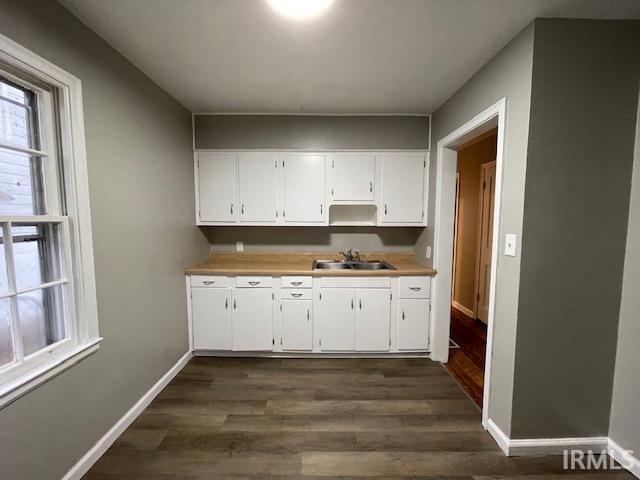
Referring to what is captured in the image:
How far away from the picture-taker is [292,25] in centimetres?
144

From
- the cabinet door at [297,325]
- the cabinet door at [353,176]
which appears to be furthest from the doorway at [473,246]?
the cabinet door at [297,325]

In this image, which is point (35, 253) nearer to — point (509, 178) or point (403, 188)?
point (509, 178)

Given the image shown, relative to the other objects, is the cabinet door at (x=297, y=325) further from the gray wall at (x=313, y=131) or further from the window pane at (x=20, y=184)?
the window pane at (x=20, y=184)

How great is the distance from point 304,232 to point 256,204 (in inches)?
26.1

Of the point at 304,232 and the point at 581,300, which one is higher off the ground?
Result: the point at 304,232

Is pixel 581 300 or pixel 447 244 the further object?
pixel 447 244

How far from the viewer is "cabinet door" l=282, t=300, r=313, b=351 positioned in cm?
254

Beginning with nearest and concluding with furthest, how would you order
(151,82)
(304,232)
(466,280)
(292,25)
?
(292,25)
(151,82)
(304,232)
(466,280)

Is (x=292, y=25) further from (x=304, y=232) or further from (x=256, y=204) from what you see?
(x=304, y=232)

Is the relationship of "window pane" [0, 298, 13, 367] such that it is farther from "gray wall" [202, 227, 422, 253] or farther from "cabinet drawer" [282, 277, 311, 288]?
"gray wall" [202, 227, 422, 253]

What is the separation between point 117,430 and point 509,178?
2902mm

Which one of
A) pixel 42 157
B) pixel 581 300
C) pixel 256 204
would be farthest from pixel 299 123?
pixel 581 300

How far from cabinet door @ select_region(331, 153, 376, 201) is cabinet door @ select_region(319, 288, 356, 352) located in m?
1.00

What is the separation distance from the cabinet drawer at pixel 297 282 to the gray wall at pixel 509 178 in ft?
5.02
